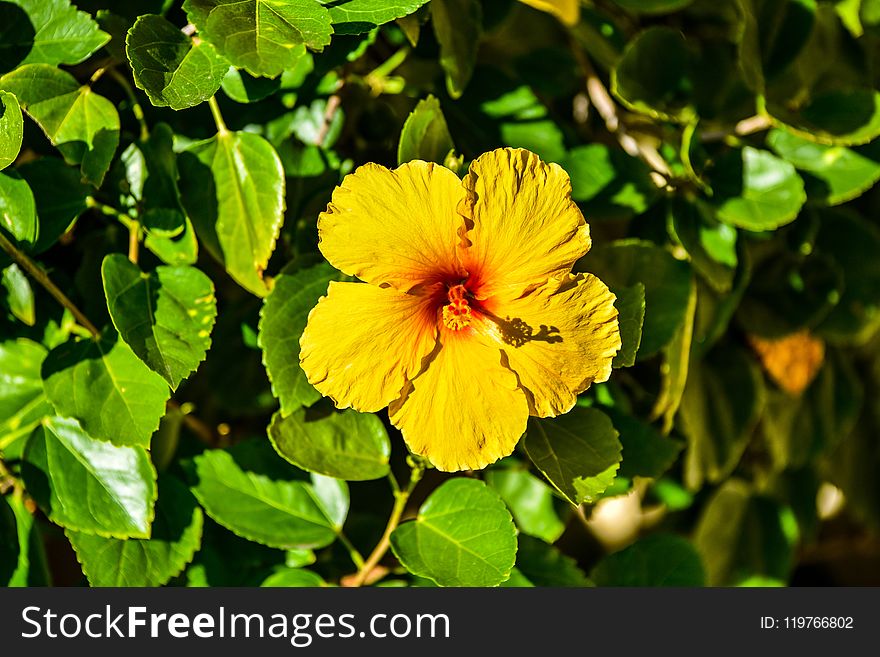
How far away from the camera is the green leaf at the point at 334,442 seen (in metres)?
0.69

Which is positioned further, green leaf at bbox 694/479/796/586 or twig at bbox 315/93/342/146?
green leaf at bbox 694/479/796/586

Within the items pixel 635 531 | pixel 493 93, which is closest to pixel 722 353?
pixel 635 531

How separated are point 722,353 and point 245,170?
663 mm

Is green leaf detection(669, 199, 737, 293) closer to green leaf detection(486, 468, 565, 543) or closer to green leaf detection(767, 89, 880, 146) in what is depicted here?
green leaf detection(767, 89, 880, 146)

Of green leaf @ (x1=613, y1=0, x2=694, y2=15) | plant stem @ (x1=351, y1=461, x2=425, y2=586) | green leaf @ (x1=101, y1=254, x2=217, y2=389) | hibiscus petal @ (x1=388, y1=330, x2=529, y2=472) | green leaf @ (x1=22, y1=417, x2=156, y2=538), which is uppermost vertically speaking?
green leaf @ (x1=613, y1=0, x2=694, y2=15)

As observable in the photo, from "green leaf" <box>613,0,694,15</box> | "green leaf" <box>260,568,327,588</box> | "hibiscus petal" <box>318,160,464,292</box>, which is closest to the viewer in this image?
"hibiscus petal" <box>318,160,464,292</box>

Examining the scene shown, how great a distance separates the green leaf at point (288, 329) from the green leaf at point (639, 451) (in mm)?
285

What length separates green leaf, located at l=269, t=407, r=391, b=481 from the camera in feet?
2.26

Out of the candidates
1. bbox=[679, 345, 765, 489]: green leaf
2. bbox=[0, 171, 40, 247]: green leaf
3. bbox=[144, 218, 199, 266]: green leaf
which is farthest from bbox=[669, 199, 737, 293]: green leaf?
bbox=[0, 171, 40, 247]: green leaf

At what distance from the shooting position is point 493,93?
0.83m

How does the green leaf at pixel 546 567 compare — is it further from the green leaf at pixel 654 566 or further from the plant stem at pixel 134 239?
the plant stem at pixel 134 239

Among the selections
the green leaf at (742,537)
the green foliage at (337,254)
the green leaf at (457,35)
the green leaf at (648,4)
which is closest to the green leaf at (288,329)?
the green foliage at (337,254)

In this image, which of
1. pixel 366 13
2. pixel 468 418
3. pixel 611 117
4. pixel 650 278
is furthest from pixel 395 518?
pixel 611 117

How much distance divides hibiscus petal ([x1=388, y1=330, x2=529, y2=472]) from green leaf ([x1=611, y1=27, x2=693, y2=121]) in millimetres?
353
